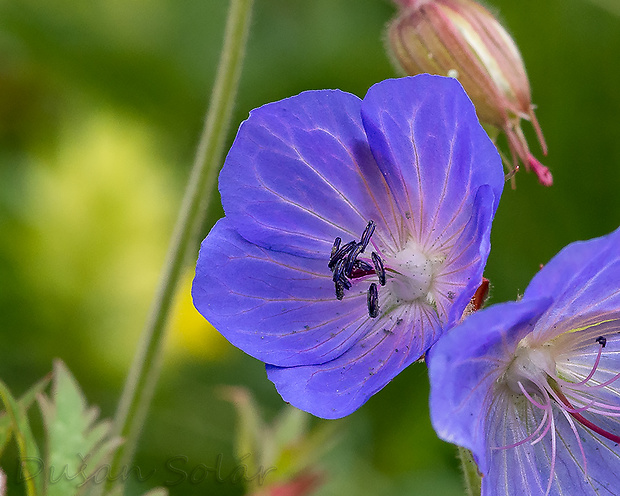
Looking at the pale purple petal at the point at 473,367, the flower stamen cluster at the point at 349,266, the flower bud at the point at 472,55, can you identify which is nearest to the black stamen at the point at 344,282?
the flower stamen cluster at the point at 349,266

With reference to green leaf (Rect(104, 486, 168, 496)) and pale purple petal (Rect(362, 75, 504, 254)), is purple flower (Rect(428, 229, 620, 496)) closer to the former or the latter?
pale purple petal (Rect(362, 75, 504, 254))

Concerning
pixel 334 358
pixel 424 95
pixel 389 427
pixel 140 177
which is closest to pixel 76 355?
pixel 140 177

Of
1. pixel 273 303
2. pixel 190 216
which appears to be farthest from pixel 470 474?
pixel 190 216

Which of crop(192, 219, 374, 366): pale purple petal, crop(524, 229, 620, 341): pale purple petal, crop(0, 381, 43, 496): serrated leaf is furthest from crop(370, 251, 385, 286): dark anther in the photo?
crop(0, 381, 43, 496): serrated leaf

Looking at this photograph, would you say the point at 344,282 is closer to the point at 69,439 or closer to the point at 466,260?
the point at 466,260

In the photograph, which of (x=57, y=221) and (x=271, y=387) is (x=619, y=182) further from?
(x=57, y=221)

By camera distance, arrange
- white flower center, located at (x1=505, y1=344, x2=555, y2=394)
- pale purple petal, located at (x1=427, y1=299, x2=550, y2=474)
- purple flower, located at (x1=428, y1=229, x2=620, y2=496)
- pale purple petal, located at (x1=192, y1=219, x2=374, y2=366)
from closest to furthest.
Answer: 1. pale purple petal, located at (x1=427, y1=299, x2=550, y2=474)
2. purple flower, located at (x1=428, y1=229, x2=620, y2=496)
3. white flower center, located at (x1=505, y1=344, x2=555, y2=394)
4. pale purple petal, located at (x1=192, y1=219, x2=374, y2=366)
